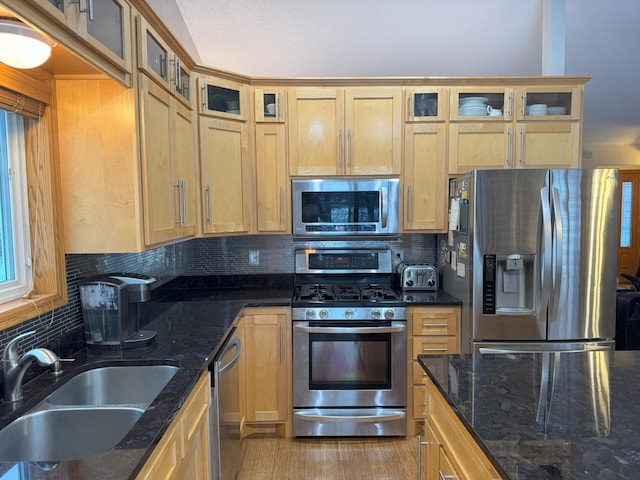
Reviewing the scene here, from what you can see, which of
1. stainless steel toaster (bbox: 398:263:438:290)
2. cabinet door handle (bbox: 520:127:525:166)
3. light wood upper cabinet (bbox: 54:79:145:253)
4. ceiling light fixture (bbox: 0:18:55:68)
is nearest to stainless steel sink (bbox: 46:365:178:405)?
light wood upper cabinet (bbox: 54:79:145:253)

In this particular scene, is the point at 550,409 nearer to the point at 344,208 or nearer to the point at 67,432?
the point at 67,432

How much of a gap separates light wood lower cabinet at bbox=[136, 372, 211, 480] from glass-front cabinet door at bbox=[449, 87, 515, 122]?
2.36 m

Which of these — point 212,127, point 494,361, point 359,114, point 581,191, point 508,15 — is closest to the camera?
point 494,361

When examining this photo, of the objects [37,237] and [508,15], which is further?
[508,15]

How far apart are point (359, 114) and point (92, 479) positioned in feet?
8.25

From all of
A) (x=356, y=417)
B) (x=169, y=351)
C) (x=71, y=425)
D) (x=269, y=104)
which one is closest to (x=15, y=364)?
(x=71, y=425)

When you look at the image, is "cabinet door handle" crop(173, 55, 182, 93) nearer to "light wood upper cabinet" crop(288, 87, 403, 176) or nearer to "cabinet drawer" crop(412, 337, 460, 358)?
"light wood upper cabinet" crop(288, 87, 403, 176)

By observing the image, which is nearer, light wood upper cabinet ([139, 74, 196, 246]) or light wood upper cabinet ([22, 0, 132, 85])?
light wood upper cabinet ([22, 0, 132, 85])

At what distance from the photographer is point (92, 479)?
89 cm

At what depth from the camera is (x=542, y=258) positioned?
238cm

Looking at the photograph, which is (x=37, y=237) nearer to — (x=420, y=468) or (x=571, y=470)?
(x=420, y=468)

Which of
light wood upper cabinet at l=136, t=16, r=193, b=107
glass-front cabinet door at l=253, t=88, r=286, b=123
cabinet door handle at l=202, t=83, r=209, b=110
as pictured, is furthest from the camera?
glass-front cabinet door at l=253, t=88, r=286, b=123

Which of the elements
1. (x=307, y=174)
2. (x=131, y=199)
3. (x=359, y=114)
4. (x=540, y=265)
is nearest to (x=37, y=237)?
(x=131, y=199)

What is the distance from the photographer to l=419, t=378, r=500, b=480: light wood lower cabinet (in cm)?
108
